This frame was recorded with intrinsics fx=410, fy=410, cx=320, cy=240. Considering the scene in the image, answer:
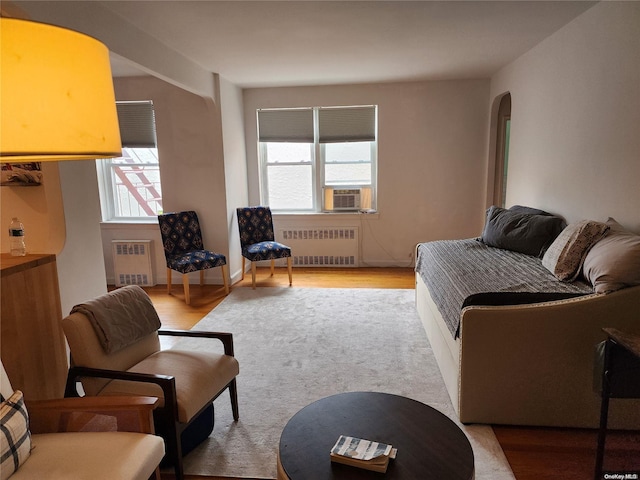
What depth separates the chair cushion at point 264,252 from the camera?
4.75 meters

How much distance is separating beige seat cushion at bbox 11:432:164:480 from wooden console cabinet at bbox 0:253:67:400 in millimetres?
502

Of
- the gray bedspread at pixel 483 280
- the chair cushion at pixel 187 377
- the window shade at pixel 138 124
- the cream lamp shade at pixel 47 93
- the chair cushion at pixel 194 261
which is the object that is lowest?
the chair cushion at pixel 187 377

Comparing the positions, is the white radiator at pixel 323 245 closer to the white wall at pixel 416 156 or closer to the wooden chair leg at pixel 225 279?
the white wall at pixel 416 156

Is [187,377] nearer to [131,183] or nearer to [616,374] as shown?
[616,374]

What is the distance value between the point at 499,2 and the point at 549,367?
7.44 ft

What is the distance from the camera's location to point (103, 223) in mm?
5164

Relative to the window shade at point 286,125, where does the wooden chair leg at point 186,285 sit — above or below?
below

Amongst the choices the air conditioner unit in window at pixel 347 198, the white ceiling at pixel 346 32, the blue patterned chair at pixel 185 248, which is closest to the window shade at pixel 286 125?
the air conditioner unit in window at pixel 347 198

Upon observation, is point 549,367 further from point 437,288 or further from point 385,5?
point 385,5

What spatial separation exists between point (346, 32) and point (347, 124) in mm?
2350

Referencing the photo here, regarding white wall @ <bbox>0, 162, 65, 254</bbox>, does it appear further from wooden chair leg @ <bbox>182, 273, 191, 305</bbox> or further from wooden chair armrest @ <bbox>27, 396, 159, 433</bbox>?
wooden chair leg @ <bbox>182, 273, 191, 305</bbox>

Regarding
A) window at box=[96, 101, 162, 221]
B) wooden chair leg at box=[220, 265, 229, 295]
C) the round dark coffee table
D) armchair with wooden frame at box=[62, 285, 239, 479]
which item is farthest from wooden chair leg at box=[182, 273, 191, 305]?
the round dark coffee table

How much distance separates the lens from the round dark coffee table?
1302 mm

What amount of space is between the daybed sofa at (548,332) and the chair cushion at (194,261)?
279 cm
